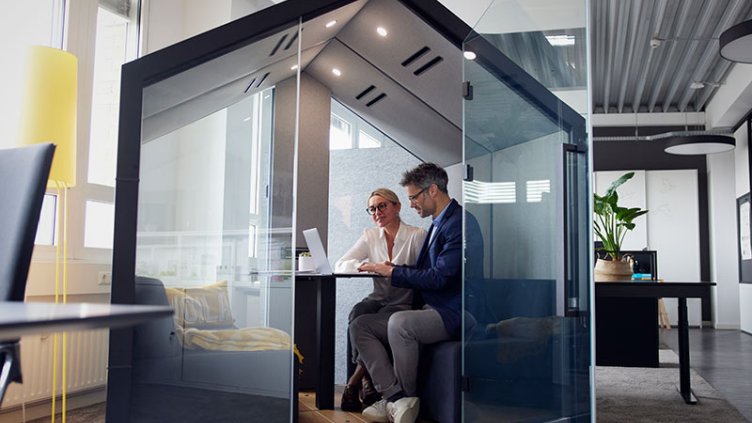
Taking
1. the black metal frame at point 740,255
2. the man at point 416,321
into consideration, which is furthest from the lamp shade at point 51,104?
the black metal frame at point 740,255

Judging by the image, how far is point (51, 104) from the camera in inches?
126

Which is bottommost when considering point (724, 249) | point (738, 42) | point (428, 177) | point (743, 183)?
point (724, 249)

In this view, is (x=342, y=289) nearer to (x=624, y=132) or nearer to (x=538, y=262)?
(x=538, y=262)

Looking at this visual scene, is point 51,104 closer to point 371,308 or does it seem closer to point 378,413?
point 371,308

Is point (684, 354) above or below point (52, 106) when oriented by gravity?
below

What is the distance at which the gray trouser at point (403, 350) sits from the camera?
11.6ft

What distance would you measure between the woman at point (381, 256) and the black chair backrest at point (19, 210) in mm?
2545

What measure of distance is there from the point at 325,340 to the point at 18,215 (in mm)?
2416

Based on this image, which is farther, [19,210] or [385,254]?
[385,254]

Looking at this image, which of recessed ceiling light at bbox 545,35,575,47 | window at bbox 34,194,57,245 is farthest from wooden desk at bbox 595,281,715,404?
window at bbox 34,194,57,245

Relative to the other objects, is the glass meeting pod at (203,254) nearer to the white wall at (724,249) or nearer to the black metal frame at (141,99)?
the black metal frame at (141,99)

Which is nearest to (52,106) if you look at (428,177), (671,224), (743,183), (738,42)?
(428,177)

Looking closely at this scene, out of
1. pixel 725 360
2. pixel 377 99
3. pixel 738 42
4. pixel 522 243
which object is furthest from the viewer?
pixel 725 360

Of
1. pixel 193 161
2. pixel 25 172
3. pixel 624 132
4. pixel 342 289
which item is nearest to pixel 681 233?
pixel 624 132
